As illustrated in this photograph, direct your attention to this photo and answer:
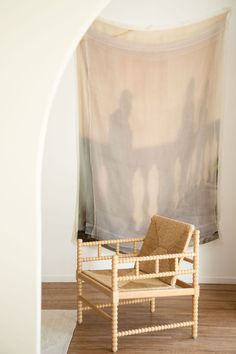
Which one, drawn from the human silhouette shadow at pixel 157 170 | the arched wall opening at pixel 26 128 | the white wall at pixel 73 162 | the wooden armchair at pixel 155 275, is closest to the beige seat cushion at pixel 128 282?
the wooden armchair at pixel 155 275

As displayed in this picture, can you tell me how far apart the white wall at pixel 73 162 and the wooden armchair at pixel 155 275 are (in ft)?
3.75

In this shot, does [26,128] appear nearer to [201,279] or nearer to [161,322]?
[161,322]

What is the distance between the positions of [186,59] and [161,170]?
3.27 ft

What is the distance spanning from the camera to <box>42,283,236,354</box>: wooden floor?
129 inches

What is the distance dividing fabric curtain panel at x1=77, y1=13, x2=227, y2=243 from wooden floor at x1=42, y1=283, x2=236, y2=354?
62 cm

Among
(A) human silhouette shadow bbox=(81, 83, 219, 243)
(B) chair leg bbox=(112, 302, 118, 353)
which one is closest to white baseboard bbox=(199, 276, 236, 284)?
(A) human silhouette shadow bbox=(81, 83, 219, 243)

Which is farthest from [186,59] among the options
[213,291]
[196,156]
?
[213,291]

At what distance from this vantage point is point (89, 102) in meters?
4.67

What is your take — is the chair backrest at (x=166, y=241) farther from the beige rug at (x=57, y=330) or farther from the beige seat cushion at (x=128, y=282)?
the beige rug at (x=57, y=330)

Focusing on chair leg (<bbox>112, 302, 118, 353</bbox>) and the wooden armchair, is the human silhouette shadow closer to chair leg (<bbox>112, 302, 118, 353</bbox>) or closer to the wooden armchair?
the wooden armchair

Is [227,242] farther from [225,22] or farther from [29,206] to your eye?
[29,206]

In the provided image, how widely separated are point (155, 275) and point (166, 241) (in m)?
0.37

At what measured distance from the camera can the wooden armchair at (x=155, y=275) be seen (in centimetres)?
324

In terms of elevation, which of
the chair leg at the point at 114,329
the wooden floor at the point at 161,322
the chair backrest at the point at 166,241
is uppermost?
the chair backrest at the point at 166,241
